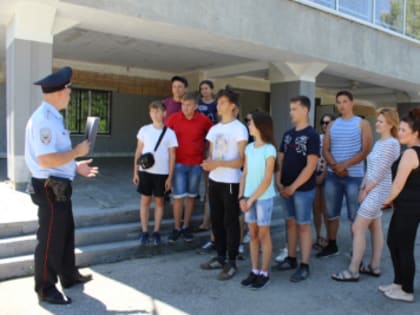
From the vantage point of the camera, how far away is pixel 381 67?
9.91 m

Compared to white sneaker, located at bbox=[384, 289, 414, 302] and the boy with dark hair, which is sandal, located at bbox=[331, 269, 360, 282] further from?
the boy with dark hair

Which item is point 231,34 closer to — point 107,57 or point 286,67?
point 286,67

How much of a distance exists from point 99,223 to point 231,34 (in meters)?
3.96

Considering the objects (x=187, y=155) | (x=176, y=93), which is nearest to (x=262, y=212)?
(x=187, y=155)

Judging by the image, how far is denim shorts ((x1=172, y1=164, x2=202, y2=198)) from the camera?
4762 millimetres

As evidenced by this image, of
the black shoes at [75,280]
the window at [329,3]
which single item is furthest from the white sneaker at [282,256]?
the window at [329,3]

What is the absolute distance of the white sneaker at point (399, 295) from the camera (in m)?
3.60

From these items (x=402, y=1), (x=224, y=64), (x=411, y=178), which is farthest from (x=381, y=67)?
(x=411, y=178)

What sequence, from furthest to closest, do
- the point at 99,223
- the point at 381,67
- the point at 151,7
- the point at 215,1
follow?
the point at 381,67, the point at 215,1, the point at 151,7, the point at 99,223

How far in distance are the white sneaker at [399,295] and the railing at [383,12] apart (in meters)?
6.06

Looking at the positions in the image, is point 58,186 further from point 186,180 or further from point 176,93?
point 176,93

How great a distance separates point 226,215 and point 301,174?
33.6 inches

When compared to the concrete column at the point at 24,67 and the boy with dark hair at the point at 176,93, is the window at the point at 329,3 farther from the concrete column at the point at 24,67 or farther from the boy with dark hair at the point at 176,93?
the concrete column at the point at 24,67

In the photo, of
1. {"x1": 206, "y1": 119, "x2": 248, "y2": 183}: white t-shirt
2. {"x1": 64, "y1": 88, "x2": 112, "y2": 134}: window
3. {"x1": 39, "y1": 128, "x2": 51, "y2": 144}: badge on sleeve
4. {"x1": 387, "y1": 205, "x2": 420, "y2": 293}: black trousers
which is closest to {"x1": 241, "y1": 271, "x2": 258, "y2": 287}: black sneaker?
{"x1": 206, "y1": 119, "x2": 248, "y2": 183}: white t-shirt
